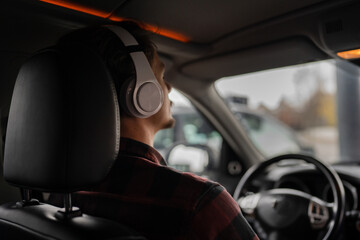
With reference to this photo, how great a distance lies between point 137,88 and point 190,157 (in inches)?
78.2

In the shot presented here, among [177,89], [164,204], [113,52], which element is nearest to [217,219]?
[164,204]

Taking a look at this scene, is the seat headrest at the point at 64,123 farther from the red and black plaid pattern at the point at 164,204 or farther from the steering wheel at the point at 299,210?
the steering wheel at the point at 299,210

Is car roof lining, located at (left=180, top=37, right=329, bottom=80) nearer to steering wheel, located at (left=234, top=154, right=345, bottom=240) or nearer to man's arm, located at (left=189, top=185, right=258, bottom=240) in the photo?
steering wheel, located at (left=234, top=154, right=345, bottom=240)

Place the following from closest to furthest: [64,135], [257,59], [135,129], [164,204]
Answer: [64,135], [164,204], [135,129], [257,59]

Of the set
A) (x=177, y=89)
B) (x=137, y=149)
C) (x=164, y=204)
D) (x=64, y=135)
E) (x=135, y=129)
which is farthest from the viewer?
(x=177, y=89)

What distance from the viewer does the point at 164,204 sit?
46.4 inches

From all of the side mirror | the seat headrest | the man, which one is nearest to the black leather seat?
the seat headrest

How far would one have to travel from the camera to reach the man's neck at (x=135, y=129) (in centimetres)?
144

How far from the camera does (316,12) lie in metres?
1.99

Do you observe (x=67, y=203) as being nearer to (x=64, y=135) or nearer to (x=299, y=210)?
(x=64, y=135)

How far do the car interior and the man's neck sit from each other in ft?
0.87

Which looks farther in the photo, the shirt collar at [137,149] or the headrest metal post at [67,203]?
the shirt collar at [137,149]

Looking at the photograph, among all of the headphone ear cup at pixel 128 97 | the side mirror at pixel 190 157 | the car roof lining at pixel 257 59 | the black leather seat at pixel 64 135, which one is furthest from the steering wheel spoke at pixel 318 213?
the black leather seat at pixel 64 135

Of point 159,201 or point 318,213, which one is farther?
point 318,213
